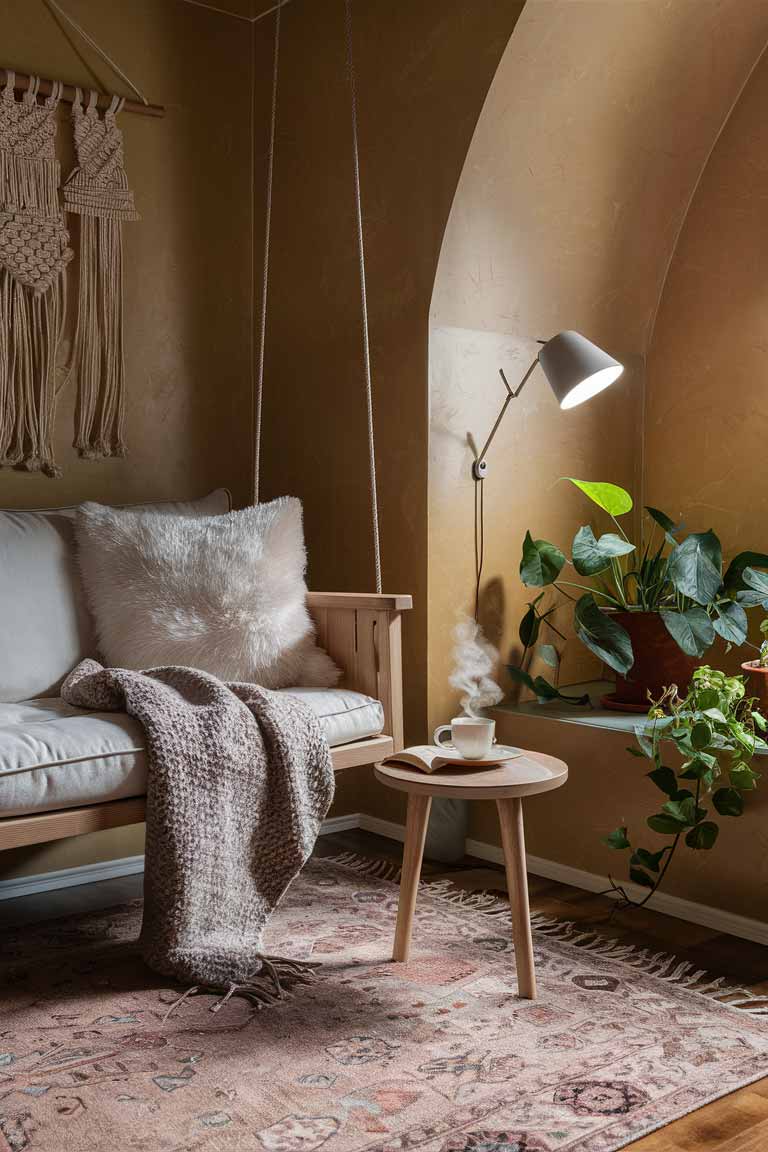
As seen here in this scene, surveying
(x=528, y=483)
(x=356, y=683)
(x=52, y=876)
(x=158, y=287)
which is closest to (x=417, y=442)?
(x=528, y=483)

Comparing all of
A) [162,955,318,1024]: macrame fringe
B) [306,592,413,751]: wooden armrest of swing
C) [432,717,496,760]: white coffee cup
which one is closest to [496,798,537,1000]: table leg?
[432,717,496,760]: white coffee cup

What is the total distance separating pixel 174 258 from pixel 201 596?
1095 millimetres

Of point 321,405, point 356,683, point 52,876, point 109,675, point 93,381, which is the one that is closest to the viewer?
point 109,675

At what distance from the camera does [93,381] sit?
281 cm

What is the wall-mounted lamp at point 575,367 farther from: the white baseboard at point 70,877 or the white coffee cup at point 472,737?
the white baseboard at point 70,877

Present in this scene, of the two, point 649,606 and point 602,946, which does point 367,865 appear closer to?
point 602,946

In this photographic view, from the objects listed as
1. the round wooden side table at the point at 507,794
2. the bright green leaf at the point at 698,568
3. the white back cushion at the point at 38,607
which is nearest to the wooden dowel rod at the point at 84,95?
the white back cushion at the point at 38,607

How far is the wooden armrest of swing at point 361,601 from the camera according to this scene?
2352 millimetres

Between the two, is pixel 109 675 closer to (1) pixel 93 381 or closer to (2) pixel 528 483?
(1) pixel 93 381

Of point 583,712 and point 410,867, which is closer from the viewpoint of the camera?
point 410,867

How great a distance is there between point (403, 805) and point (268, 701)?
0.91m

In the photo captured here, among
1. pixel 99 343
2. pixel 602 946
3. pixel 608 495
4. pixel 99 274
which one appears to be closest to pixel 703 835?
pixel 602 946

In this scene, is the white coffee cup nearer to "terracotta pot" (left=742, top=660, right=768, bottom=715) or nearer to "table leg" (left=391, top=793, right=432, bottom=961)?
"table leg" (left=391, top=793, right=432, bottom=961)

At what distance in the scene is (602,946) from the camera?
2.21 metres
